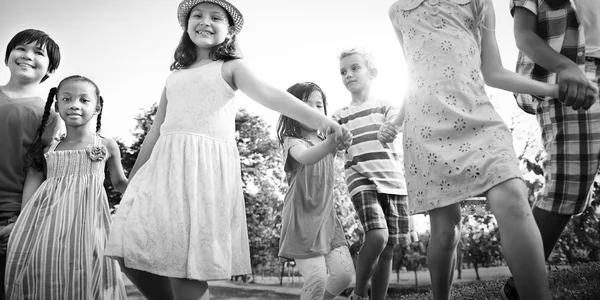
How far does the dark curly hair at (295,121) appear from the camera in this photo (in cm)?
362

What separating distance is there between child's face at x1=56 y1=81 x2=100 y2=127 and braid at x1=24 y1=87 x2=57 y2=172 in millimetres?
276

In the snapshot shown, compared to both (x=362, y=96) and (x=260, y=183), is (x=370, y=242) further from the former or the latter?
(x=260, y=183)

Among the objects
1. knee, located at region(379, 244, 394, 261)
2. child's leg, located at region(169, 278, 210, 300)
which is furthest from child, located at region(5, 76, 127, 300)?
knee, located at region(379, 244, 394, 261)

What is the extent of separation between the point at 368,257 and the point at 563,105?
73.0 inches

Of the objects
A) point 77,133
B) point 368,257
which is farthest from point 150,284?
point 368,257

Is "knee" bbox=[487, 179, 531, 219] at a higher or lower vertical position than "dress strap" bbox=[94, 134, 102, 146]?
lower

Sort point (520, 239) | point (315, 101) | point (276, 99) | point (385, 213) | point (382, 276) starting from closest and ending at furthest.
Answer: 1. point (520, 239)
2. point (276, 99)
3. point (315, 101)
4. point (382, 276)
5. point (385, 213)

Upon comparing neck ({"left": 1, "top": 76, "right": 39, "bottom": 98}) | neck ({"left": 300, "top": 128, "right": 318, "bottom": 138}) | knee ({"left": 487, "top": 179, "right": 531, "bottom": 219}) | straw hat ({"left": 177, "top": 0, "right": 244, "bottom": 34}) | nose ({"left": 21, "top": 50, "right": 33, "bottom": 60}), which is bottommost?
knee ({"left": 487, "top": 179, "right": 531, "bottom": 219})

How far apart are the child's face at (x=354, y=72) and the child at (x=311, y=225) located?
1055mm

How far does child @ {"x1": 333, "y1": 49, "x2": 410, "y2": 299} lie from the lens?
12.2ft

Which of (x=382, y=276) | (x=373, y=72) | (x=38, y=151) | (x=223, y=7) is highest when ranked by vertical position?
(x=373, y=72)

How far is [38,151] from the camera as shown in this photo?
11.2 feet

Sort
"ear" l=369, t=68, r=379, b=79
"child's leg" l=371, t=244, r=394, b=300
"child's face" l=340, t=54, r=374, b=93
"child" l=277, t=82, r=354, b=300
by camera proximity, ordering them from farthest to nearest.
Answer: "ear" l=369, t=68, r=379, b=79 < "child's face" l=340, t=54, r=374, b=93 < "child's leg" l=371, t=244, r=394, b=300 < "child" l=277, t=82, r=354, b=300

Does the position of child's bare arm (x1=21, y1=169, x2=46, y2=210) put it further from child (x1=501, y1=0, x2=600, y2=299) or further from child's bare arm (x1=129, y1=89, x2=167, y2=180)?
child (x1=501, y1=0, x2=600, y2=299)
